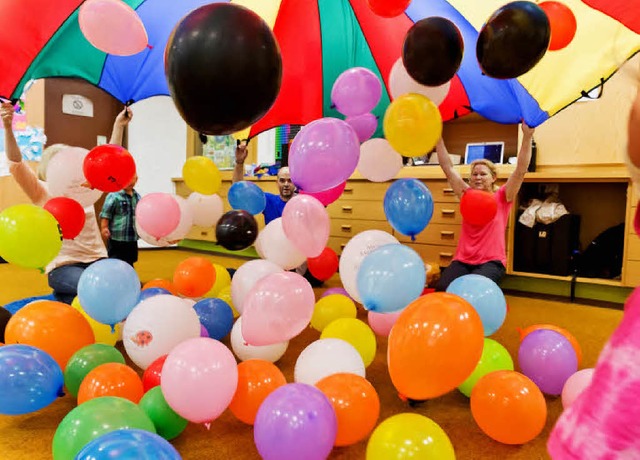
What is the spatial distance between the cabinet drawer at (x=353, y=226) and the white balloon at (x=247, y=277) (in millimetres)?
2000

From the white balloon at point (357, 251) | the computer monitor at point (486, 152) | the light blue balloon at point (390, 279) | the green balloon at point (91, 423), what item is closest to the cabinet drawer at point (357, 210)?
the computer monitor at point (486, 152)

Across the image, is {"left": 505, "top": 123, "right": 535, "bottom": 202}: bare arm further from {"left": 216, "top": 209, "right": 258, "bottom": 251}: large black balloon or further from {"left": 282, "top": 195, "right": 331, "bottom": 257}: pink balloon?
{"left": 216, "top": 209, "right": 258, "bottom": 251}: large black balloon

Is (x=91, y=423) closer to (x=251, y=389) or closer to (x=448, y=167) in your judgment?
(x=251, y=389)

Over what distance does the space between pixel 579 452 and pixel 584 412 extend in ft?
0.13

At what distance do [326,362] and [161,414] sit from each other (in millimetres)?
429

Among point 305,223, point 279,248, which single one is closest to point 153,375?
point 305,223

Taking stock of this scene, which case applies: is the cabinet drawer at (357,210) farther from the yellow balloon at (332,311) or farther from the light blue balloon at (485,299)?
the light blue balloon at (485,299)

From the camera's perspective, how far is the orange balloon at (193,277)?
78.2 inches

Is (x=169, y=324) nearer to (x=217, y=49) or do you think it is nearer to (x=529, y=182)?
(x=217, y=49)

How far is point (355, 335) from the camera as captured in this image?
1.52 m

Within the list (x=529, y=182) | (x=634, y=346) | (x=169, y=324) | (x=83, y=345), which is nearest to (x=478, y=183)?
(x=529, y=182)

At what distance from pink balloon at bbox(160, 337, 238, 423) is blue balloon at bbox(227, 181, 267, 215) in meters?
1.23

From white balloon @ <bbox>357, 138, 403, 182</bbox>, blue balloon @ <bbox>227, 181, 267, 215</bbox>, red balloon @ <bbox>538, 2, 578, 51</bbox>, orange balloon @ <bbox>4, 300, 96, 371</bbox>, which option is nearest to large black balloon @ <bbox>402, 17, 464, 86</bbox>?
red balloon @ <bbox>538, 2, 578, 51</bbox>

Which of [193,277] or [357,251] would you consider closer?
[357,251]
